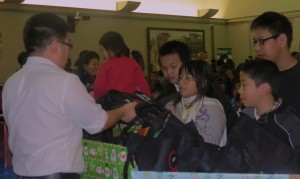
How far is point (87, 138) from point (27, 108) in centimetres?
46

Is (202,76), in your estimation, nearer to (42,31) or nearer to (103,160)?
(103,160)

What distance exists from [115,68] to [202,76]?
1.88 meters

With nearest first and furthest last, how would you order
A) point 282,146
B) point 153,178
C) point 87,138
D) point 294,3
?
point 153,178 < point 282,146 < point 87,138 < point 294,3

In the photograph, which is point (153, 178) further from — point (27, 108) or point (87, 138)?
point (87, 138)

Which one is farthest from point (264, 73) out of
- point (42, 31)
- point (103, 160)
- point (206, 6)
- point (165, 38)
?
point (206, 6)

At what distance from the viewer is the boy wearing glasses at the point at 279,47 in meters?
2.28

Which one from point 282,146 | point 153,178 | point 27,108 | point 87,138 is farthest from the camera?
point 87,138

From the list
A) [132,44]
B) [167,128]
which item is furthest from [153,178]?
[132,44]

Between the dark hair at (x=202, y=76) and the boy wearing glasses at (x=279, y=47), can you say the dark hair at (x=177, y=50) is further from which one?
the boy wearing glasses at (x=279, y=47)

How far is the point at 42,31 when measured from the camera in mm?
1935

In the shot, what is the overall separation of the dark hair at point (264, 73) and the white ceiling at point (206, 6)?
6.76 metres

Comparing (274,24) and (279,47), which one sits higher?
(274,24)

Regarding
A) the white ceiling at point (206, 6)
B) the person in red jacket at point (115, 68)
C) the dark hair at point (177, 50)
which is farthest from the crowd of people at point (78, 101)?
the white ceiling at point (206, 6)

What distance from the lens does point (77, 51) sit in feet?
27.9
